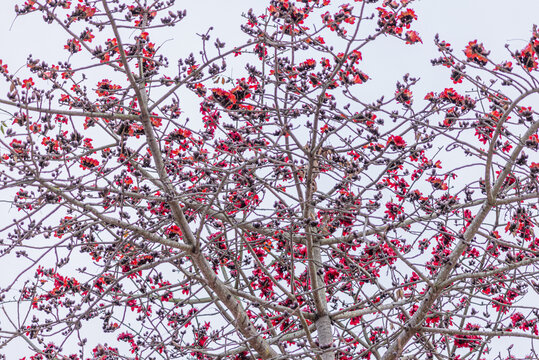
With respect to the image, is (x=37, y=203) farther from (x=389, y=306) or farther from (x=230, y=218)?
(x=389, y=306)

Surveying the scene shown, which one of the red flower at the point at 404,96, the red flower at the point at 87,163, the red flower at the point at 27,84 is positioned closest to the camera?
the red flower at the point at 27,84

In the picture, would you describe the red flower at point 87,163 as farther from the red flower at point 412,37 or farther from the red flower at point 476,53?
the red flower at point 476,53

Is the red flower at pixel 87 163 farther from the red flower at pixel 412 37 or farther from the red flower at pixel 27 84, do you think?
the red flower at pixel 412 37

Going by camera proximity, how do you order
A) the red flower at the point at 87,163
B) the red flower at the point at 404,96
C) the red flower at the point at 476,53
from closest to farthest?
the red flower at the point at 476,53
the red flower at the point at 404,96
the red flower at the point at 87,163

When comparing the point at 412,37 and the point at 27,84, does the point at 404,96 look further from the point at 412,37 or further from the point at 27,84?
the point at 27,84

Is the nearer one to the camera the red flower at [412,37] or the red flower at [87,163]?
the red flower at [412,37]

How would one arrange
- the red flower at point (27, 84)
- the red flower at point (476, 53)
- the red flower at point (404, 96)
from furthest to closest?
1. the red flower at point (404, 96)
2. the red flower at point (476, 53)
3. the red flower at point (27, 84)

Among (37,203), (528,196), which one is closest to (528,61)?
(528,196)

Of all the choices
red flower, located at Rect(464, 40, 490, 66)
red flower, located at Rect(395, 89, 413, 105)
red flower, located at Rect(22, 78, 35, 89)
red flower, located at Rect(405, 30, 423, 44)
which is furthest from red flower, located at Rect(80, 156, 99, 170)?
red flower, located at Rect(464, 40, 490, 66)

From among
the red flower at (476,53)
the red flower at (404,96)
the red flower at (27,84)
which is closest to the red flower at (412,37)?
the red flower at (404,96)

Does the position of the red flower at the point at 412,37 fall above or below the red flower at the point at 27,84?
above

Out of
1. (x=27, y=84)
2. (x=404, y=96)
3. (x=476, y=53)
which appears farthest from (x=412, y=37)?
(x=27, y=84)

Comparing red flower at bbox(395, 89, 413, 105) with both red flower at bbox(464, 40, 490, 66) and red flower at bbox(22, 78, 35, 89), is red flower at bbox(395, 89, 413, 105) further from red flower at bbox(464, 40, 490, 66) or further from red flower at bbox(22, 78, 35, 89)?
red flower at bbox(22, 78, 35, 89)

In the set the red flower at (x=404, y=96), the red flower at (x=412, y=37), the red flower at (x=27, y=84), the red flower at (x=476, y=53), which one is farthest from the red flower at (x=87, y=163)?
the red flower at (x=476, y=53)
